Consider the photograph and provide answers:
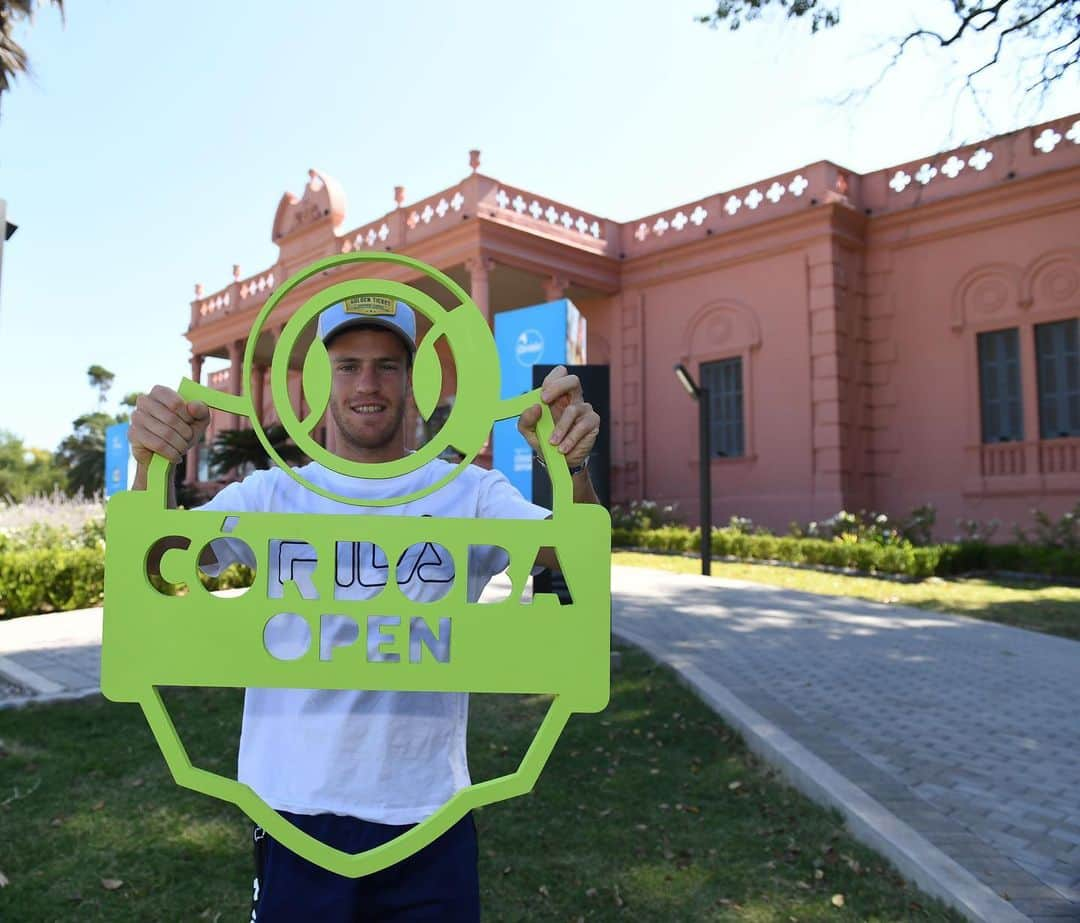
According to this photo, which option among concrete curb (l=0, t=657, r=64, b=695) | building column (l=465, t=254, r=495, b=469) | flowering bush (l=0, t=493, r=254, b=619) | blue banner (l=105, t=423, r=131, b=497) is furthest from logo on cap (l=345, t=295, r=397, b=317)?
blue banner (l=105, t=423, r=131, b=497)

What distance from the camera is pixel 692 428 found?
650 inches

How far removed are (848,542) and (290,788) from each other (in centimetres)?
1217

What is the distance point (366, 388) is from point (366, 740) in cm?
65

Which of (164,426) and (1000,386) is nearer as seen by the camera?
(164,426)

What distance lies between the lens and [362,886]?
1554 mm

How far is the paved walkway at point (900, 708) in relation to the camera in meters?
3.35

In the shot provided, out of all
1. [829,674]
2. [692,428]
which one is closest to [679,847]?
[829,674]

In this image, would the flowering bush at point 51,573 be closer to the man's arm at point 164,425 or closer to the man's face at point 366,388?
the man's face at point 366,388

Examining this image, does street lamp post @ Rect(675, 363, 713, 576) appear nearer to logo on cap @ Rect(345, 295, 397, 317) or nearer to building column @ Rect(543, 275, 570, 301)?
building column @ Rect(543, 275, 570, 301)

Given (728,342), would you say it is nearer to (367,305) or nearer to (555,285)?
(555,285)

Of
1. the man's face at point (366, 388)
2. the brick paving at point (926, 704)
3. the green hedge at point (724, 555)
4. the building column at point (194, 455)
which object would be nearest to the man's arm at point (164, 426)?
the man's face at point (366, 388)

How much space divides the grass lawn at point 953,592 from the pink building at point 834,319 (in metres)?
2.67

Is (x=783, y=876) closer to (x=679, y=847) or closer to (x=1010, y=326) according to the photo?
(x=679, y=847)

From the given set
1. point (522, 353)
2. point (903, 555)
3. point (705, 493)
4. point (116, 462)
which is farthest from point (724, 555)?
point (116, 462)
